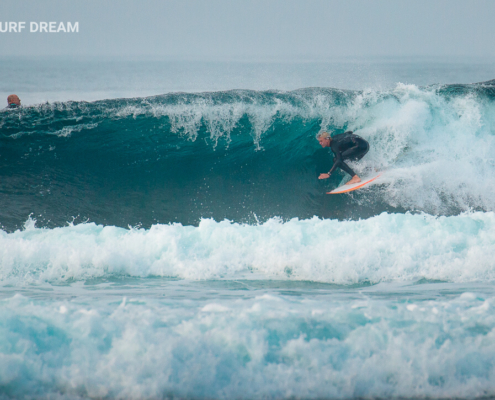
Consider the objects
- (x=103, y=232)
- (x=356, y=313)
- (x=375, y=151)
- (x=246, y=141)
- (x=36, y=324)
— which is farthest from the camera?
(x=246, y=141)

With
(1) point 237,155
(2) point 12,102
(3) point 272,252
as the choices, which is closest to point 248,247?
(3) point 272,252

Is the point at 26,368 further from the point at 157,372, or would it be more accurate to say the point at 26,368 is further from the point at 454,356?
the point at 454,356

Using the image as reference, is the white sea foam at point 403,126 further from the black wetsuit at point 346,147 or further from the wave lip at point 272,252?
the wave lip at point 272,252

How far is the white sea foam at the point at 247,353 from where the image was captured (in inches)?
100

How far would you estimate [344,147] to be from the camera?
22.4ft

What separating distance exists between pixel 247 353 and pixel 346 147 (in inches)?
192

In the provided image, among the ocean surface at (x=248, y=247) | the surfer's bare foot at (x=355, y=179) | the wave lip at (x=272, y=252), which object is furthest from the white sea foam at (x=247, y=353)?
the surfer's bare foot at (x=355, y=179)

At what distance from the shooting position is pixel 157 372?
8.54 feet

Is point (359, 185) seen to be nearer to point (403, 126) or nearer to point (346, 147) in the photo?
point (346, 147)

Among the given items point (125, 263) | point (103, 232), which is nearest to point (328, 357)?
point (125, 263)

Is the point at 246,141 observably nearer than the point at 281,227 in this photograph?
No

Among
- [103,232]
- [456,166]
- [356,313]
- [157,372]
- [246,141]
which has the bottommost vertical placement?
[157,372]

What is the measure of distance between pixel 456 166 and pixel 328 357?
606 centimetres

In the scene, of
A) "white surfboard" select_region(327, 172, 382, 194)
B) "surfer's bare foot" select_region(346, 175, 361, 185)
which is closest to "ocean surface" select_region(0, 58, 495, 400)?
"white surfboard" select_region(327, 172, 382, 194)
